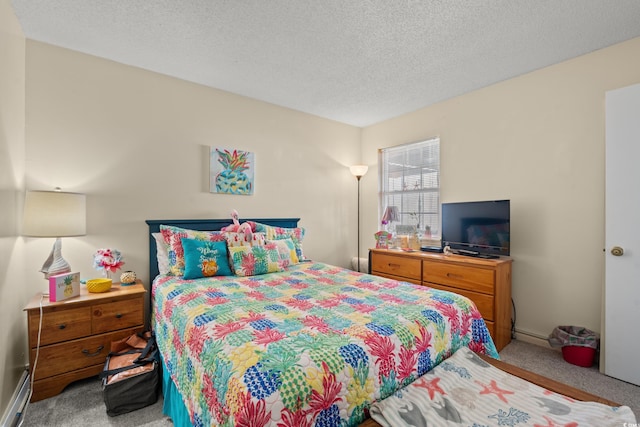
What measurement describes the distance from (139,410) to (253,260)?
123cm

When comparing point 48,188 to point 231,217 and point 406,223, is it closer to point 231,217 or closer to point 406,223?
point 231,217

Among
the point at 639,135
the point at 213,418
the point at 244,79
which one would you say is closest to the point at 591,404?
the point at 213,418

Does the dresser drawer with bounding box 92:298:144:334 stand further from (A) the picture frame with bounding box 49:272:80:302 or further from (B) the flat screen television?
(B) the flat screen television

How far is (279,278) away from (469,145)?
2.54 meters

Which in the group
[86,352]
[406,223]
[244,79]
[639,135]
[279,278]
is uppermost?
[244,79]

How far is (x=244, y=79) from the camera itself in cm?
295

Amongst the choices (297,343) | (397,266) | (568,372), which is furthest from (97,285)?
(568,372)

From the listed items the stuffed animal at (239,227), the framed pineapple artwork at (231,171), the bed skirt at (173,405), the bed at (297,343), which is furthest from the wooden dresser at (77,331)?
the framed pineapple artwork at (231,171)

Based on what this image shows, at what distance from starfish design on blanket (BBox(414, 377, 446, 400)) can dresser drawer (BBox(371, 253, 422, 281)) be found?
1.87 meters

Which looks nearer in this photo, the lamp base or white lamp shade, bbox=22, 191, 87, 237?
white lamp shade, bbox=22, 191, 87, 237

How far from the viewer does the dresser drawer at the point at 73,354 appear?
6.43 feet

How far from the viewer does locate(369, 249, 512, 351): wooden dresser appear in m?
2.60

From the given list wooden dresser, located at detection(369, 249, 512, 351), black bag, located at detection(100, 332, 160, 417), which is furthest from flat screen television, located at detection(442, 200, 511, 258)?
black bag, located at detection(100, 332, 160, 417)

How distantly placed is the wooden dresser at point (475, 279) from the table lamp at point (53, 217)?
9.80ft
